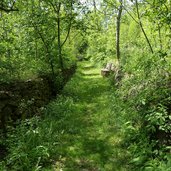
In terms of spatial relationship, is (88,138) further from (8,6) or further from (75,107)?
(8,6)

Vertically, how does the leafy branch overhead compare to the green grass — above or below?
above

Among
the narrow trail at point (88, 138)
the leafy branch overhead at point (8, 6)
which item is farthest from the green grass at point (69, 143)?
the leafy branch overhead at point (8, 6)

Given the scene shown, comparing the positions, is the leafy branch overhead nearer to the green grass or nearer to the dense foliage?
the dense foliage

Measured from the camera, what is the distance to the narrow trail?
5.99m

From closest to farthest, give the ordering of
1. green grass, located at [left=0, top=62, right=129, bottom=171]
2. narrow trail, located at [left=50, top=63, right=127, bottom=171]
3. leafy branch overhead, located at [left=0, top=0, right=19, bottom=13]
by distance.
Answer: green grass, located at [left=0, top=62, right=129, bottom=171]
narrow trail, located at [left=50, top=63, right=127, bottom=171]
leafy branch overhead, located at [left=0, top=0, right=19, bottom=13]

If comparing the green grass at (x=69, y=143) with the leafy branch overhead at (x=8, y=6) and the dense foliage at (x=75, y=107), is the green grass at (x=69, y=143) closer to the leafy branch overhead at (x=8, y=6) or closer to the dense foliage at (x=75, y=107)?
the dense foliage at (x=75, y=107)

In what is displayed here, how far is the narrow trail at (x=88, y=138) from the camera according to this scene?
599cm

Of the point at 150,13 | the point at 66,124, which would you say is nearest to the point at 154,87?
the point at 150,13

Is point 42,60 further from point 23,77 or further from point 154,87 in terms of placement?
point 154,87

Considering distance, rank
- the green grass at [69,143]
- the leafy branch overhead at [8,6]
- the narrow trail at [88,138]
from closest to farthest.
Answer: the green grass at [69,143] → the narrow trail at [88,138] → the leafy branch overhead at [8,6]

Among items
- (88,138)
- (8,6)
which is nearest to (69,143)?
(88,138)

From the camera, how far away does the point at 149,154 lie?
568 cm

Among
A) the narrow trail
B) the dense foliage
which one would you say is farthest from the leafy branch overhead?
the narrow trail

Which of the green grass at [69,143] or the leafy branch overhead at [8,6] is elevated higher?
the leafy branch overhead at [8,6]
